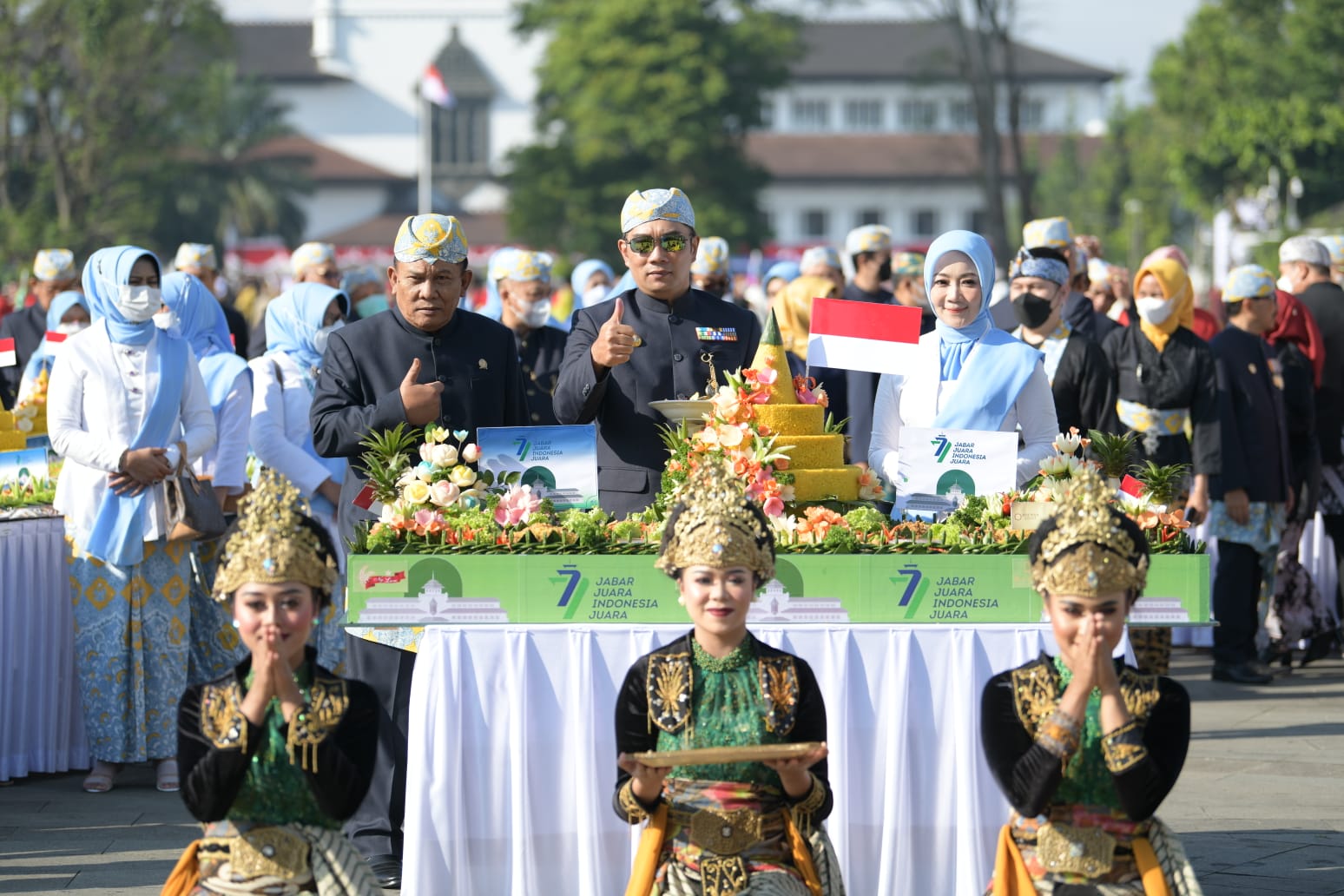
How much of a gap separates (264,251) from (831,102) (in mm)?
58410

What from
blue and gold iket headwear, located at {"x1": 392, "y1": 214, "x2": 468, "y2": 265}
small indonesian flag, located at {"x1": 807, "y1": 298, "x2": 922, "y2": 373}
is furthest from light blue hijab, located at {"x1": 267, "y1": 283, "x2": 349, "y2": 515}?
small indonesian flag, located at {"x1": 807, "y1": 298, "x2": 922, "y2": 373}

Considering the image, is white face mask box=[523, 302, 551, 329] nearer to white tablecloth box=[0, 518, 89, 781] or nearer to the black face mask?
white tablecloth box=[0, 518, 89, 781]

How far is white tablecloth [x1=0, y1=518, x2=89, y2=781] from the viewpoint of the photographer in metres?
8.81

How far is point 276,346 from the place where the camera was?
9812 mm

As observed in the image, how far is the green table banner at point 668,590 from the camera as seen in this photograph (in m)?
5.82

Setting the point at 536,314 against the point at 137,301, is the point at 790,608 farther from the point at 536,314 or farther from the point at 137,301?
the point at 536,314

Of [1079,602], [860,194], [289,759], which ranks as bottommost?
[289,759]

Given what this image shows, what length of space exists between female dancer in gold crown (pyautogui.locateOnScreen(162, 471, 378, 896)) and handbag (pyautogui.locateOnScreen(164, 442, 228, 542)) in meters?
4.03

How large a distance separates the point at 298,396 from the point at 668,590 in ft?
13.5

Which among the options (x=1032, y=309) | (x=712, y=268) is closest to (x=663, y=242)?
(x=1032, y=309)

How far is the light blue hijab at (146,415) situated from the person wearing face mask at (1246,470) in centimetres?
576

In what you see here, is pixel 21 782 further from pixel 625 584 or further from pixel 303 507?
pixel 303 507

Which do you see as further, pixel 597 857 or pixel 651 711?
pixel 597 857

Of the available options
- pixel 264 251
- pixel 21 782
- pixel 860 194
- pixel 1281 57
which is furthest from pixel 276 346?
pixel 860 194
